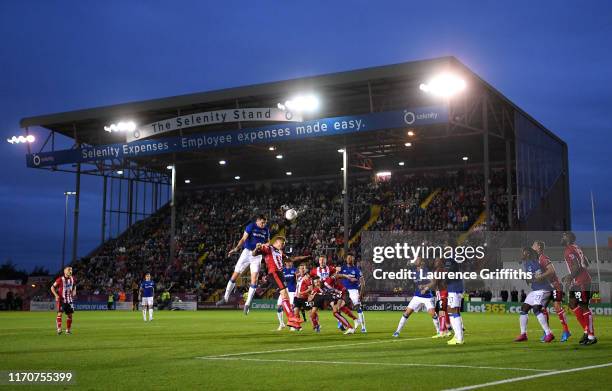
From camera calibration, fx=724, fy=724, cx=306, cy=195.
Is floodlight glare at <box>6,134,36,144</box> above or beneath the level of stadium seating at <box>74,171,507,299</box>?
above

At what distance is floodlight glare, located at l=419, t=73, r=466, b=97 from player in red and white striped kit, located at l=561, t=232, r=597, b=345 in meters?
25.6

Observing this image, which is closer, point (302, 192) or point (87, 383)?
point (87, 383)

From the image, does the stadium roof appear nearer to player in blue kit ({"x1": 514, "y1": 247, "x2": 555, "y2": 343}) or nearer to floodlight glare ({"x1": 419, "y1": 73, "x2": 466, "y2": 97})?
floodlight glare ({"x1": 419, "y1": 73, "x2": 466, "y2": 97})

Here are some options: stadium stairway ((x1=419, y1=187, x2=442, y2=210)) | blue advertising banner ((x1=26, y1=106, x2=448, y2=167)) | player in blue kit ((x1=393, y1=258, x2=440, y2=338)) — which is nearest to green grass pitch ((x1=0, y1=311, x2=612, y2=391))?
player in blue kit ((x1=393, y1=258, x2=440, y2=338))

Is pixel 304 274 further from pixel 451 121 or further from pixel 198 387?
pixel 451 121

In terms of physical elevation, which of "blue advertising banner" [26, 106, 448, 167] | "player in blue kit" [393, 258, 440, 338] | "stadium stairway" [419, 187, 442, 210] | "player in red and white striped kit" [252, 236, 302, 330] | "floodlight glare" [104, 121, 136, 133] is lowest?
"player in blue kit" [393, 258, 440, 338]

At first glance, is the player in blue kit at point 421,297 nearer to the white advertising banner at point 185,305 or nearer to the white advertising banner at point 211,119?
the white advertising banner at point 211,119

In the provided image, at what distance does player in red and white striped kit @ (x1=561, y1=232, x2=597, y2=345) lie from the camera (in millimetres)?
16922

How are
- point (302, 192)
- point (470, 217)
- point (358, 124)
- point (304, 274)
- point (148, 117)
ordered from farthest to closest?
1. point (302, 192)
2. point (148, 117)
3. point (470, 217)
4. point (358, 124)
5. point (304, 274)

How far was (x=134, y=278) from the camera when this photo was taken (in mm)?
62031

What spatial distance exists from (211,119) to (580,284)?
39.4 m

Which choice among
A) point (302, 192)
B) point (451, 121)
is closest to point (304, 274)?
point (451, 121)

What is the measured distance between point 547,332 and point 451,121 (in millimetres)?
27483

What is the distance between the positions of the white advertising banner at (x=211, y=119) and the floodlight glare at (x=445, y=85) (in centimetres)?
1050
